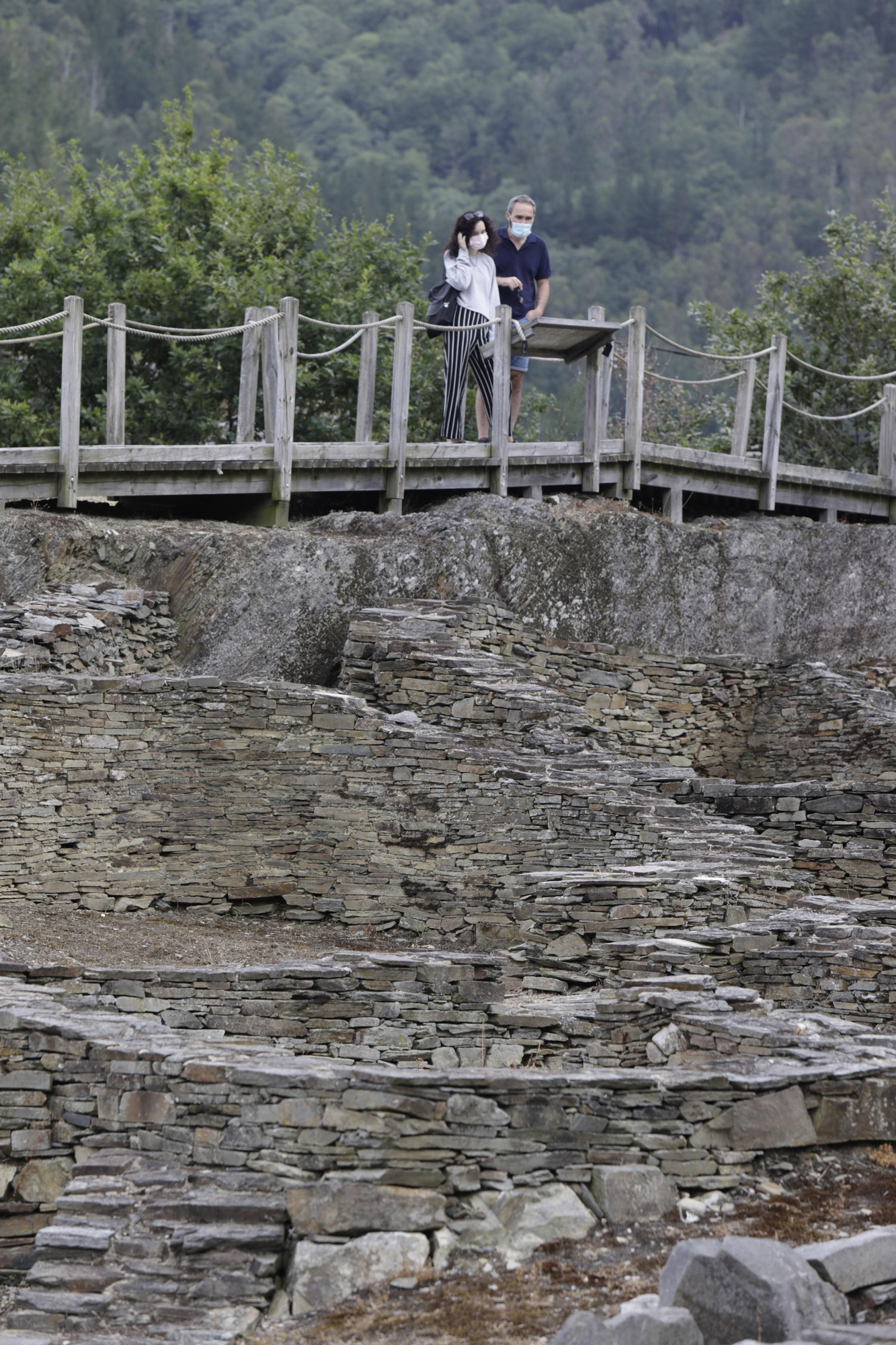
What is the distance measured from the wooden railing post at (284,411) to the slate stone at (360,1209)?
9.59 metres

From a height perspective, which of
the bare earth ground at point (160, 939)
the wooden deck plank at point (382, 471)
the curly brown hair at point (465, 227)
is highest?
the curly brown hair at point (465, 227)

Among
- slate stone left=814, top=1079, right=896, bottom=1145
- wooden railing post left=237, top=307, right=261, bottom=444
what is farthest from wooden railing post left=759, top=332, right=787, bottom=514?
slate stone left=814, top=1079, right=896, bottom=1145

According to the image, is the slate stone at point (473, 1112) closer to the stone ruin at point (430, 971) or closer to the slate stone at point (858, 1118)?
the stone ruin at point (430, 971)

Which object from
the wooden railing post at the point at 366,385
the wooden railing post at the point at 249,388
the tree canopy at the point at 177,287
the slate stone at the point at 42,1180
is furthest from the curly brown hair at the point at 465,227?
the slate stone at the point at 42,1180

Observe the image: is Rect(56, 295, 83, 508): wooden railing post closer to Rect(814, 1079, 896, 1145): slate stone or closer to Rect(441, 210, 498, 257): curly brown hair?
Rect(441, 210, 498, 257): curly brown hair

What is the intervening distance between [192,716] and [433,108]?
3503 inches

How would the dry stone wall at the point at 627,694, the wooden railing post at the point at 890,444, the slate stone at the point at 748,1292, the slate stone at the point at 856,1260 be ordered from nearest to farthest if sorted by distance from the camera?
1. the slate stone at the point at 748,1292
2. the slate stone at the point at 856,1260
3. the dry stone wall at the point at 627,694
4. the wooden railing post at the point at 890,444

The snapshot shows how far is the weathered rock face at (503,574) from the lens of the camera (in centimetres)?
1470

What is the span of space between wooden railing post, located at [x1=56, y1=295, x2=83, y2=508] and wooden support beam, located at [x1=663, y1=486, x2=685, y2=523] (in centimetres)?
644

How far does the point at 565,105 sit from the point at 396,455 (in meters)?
93.4

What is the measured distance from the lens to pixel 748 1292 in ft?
19.1

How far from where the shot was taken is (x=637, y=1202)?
7.01m

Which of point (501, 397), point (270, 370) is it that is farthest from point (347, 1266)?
point (501, 397)

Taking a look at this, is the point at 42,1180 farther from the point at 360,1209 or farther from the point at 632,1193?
the point at 632,1193
